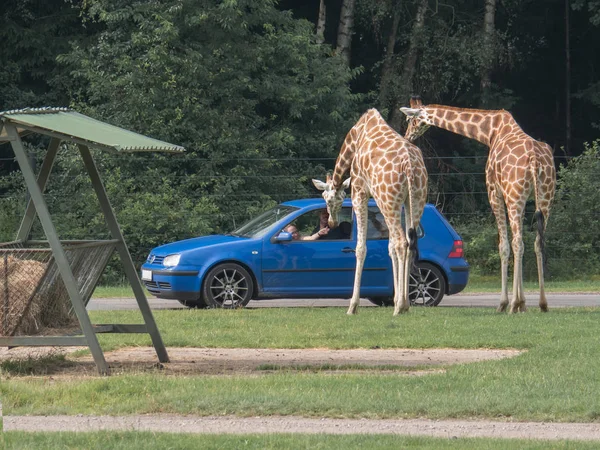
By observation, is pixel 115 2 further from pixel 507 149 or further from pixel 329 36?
pixel 507 149

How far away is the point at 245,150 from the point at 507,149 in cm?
1162

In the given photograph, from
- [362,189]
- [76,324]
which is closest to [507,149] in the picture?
[362,189]

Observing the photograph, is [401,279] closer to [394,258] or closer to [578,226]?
[394,258]

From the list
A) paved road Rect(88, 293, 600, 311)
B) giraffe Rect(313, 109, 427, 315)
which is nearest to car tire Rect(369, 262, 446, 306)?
paved road Rect(88, 293, 600, 311)

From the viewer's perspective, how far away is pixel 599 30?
36.6m

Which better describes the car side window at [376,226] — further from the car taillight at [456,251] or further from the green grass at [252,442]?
the green grass at [252,442]

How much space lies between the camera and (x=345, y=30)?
33.0m

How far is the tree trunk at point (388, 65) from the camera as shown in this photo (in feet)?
108

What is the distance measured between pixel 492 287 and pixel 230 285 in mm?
8375

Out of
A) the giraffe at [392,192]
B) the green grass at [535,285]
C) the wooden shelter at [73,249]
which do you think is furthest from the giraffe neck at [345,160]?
the wooden shelter at [73,249]

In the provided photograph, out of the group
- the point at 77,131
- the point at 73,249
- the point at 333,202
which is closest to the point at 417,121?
the point at 333,202

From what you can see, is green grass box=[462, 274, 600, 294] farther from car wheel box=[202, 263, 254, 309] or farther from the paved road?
car wheel box=[202, 263, 254, 309]

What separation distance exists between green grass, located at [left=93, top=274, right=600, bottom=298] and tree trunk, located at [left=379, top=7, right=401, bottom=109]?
8.82 m

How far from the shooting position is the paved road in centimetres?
1873
